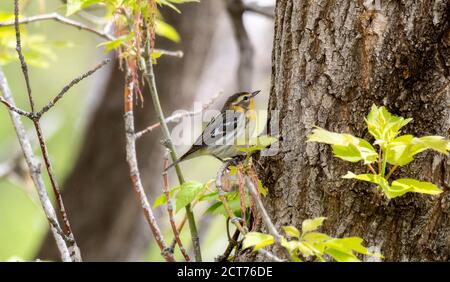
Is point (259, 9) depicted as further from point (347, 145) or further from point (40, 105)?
A: point (40, 105)

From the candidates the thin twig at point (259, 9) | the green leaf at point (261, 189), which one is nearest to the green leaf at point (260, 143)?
the green leaf at point (261, 189)

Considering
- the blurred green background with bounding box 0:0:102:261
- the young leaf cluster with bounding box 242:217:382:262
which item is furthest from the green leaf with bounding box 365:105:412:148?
the blurred green background with bounding box 0:0:102:261

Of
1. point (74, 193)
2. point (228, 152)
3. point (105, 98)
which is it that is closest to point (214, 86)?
point (105, 98)

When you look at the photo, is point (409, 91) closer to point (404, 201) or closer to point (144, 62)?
point (404, 201)

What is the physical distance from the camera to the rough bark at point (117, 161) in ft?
14.7

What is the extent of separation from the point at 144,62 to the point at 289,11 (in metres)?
0.50

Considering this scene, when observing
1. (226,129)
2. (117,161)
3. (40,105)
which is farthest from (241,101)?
(40,105)

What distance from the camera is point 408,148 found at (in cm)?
148

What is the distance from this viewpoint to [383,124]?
1551 mm

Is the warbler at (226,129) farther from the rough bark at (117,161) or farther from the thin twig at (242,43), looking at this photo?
the rough bark at (117,161)

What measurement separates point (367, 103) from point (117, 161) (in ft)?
9.88

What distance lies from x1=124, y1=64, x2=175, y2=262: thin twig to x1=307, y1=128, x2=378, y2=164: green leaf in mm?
668

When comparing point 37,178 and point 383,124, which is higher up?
point 383,124

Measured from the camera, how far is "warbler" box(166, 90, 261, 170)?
8.22 ft
